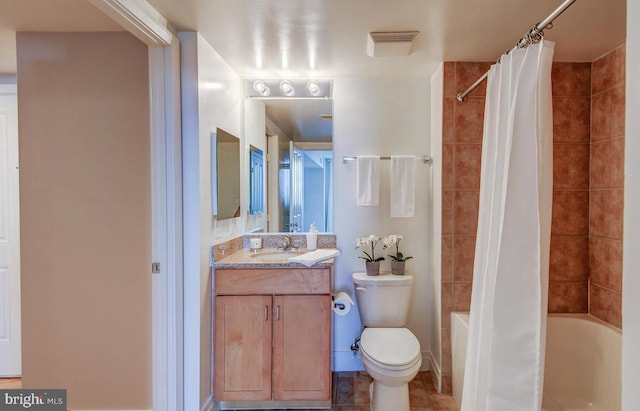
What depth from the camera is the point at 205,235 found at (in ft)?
6.41

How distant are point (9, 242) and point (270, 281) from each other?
195cm

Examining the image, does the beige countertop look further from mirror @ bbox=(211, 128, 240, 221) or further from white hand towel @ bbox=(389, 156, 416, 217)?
white hand towel @ bbox=(389, 156, 416, 217)

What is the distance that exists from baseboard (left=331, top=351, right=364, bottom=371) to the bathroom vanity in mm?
596

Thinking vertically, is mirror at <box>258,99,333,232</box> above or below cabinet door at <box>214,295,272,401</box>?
above

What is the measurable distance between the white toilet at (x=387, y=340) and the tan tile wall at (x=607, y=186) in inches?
45.5

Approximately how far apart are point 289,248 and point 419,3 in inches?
68.4

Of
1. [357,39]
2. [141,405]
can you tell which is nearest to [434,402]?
[141,405]

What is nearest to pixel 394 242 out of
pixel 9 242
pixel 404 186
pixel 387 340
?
pixel 404 186

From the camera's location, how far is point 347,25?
1.76m

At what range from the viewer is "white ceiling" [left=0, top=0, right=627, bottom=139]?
1.59 metres

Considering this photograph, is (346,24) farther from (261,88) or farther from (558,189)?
(558,189)

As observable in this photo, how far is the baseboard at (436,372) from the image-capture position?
2.32 meters

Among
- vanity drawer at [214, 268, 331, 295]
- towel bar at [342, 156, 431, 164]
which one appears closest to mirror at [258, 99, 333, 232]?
towel bar at [342, 156, 431, 164]

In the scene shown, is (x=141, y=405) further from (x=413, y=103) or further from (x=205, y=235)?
(x=413, y=103)
